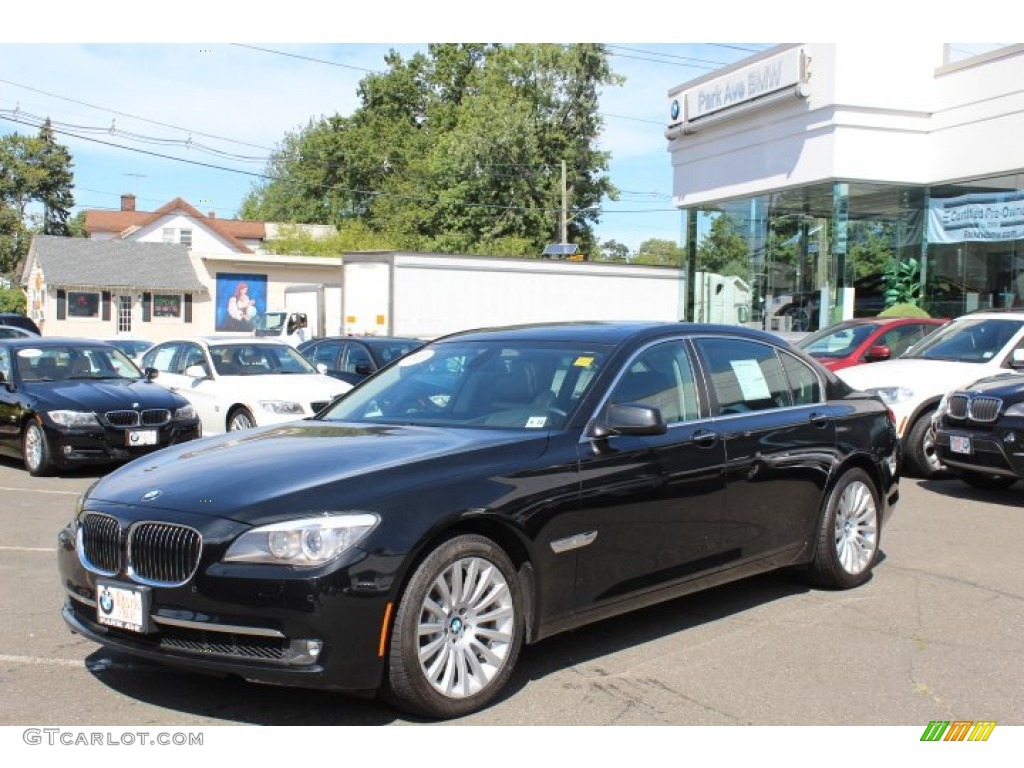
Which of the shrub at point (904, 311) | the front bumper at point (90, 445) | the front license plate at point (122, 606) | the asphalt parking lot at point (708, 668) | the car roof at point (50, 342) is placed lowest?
the asphalt parking lot at point (708, 668)

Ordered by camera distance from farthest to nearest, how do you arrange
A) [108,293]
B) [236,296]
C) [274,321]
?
[108,293] < [236,296] < [274,321]

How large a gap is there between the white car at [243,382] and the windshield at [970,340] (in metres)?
7.08

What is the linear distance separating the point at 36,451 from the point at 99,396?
876 millimetres

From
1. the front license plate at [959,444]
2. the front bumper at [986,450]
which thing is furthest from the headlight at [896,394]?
the front license plate at [959,444]

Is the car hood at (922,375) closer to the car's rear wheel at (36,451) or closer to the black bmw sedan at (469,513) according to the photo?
the black bmw sedan at (469,513)

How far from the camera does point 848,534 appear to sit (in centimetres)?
653

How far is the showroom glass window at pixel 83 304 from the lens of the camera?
156 ft

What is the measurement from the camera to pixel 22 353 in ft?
40.6

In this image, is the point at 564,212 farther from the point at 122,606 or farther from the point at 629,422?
the point at 122,606

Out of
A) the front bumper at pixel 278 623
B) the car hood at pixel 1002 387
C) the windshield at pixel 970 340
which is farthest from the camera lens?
the windshield at pixel 970 340

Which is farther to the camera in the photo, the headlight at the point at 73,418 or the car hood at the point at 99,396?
the car hood at the point at 99,396

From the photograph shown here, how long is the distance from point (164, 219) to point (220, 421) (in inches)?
2460

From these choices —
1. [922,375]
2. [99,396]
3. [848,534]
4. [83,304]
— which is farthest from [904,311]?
[83,304]
